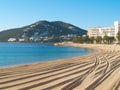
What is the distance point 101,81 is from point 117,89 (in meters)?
3.48

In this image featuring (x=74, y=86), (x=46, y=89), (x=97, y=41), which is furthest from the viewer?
(x=97, y=41)

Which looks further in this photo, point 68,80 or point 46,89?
point 68,80

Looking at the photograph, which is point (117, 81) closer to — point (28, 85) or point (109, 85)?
point (109, 85)

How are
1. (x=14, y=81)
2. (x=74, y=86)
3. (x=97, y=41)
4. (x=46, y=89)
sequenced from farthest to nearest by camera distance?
(x=97, y=41)
(x=14, y=81)
(x=74, y=86)
(x=46, y=89)

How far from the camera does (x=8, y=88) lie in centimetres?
1936

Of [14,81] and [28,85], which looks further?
[14,81]

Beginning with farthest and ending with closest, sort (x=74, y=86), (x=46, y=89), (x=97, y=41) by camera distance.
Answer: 1. (x=97, y=41)
2. (x=74, y=86)
3. (x=46, y=89)

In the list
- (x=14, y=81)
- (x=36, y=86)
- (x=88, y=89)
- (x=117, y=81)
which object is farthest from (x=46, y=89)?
(x=117, y=81)

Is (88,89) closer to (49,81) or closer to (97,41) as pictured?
(49,81)

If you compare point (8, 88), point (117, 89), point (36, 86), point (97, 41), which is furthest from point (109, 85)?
point (97, 41)

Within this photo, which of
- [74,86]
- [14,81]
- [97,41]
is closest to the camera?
[74,86]

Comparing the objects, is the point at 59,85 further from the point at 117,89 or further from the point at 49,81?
the point at 117,89

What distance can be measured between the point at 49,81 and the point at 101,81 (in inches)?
145

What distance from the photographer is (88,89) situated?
19.5 m
